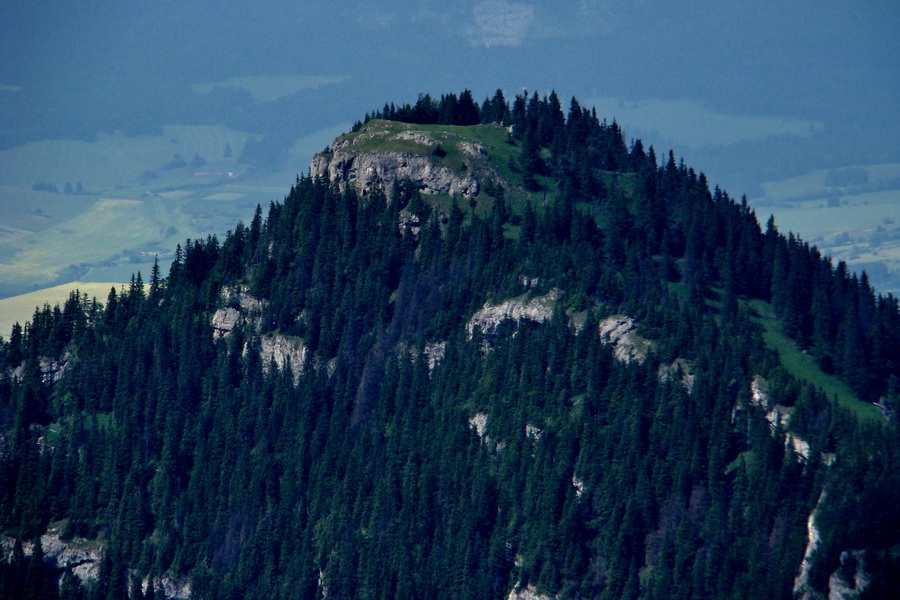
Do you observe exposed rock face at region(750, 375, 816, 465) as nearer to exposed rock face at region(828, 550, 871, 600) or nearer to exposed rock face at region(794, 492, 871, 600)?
exposed rock face at region(794, 492, 871, 600)

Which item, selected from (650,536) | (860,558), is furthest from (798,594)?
(650,536)

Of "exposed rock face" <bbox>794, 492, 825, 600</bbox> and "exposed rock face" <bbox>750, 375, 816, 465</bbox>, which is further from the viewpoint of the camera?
"exposed rock face" <bbox>750, 375, 816, 465</bbox>

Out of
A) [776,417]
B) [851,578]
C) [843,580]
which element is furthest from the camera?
[776,417]

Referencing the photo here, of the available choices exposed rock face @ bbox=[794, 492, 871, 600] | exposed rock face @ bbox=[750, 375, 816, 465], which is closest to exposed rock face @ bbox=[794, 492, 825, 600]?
exposed rock face @ bbox=[794, 492, 871, 600]

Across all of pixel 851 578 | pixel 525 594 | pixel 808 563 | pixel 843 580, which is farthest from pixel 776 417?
pixel 525 594

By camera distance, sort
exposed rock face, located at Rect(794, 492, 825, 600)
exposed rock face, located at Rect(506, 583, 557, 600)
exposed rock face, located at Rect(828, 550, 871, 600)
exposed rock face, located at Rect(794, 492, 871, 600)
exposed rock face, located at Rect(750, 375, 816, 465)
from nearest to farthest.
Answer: exposed rock face, located at Rect(828, 550, 871, 600) < exposed rock face, located at Rect(794, 492, 871, 600) < exposed rock face, located at Rect(794, 492, 825, 600) < exposed rock face, located at Rect(750, 375, 816, 465) < exposed rock face, located at Rect(506, 583, 557, 600)

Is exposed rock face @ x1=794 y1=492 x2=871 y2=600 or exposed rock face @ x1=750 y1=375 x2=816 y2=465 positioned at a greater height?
exposed rock face @ x1=750 y1=375 x2=816 y2=465

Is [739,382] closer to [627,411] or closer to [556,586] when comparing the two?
[627,411]

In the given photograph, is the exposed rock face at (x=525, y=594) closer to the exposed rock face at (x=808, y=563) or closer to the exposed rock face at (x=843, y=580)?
the exposed rock face at (x=808, y=563)

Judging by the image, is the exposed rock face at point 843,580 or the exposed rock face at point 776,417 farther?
the exposed rock face at point 776,417

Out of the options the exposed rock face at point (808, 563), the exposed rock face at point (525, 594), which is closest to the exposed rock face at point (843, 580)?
the exposed rock face at point (808, 563)

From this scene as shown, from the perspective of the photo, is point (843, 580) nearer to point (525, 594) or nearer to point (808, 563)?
point (808, 563)
